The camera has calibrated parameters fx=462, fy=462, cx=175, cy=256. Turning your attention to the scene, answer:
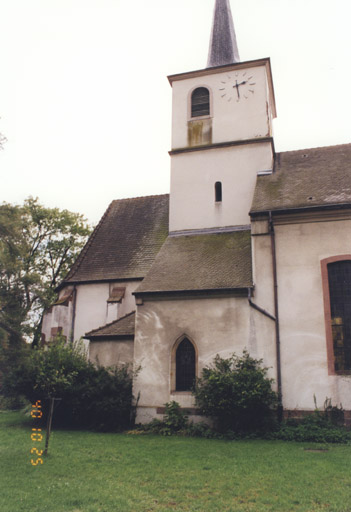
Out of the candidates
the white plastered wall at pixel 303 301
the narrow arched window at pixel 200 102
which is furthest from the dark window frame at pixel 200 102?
the white plastered wall at pixel 303 301

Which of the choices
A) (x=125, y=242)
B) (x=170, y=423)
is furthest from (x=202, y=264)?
(x=125, y=242)

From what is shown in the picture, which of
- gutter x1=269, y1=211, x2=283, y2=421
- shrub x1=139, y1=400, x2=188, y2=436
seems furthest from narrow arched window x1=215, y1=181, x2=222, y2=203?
shrub x1=139, y1=400, x2=188, y2=436

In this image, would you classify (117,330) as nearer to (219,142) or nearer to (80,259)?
(80,259)

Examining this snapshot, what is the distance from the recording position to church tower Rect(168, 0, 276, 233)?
20.3 m

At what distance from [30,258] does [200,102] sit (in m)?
17.4

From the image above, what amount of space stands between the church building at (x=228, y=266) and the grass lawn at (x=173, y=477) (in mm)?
3352

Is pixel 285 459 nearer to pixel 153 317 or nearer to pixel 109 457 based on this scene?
pixel 109 457

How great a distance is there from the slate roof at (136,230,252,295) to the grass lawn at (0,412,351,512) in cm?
546

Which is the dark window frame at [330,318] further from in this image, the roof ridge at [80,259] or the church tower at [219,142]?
the roof ridge at [80,259]

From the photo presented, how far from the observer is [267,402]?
13930mm

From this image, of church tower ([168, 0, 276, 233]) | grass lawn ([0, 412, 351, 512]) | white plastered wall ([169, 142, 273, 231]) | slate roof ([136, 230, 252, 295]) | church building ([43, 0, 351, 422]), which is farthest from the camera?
church tower ([168, 0, 276, 233])

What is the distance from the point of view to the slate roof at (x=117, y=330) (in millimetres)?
17812

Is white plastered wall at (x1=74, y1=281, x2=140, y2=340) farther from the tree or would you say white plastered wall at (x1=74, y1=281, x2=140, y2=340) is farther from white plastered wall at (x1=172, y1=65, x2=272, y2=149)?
white plastered wall at (x1=172, y1=65, x2=272, y2=149)

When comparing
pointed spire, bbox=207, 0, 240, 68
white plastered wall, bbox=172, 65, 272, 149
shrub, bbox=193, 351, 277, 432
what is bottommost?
shrub, bbox=193, 351, 277, 432
